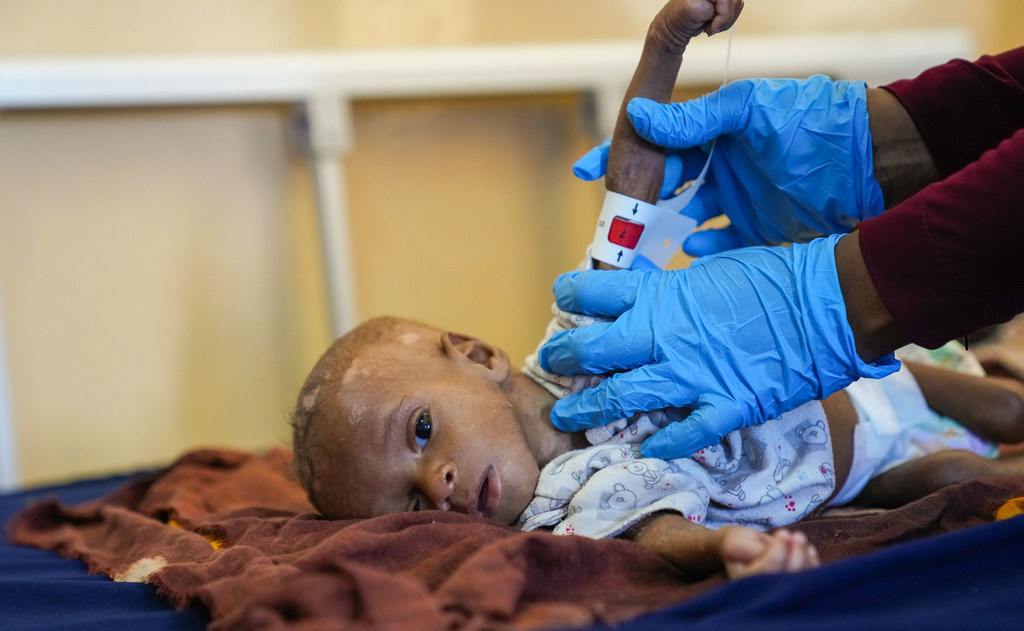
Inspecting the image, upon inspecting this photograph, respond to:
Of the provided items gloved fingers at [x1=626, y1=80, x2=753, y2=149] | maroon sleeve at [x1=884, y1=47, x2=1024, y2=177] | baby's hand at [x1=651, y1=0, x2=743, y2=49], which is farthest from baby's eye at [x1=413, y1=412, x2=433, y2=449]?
maroon sleeve at [x1=884, y1=47, x2=1024, y2=177]

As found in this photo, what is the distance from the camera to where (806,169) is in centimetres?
119

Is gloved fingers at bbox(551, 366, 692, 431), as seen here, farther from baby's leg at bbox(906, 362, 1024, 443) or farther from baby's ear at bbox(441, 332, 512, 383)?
baby's leg at bbox(906, 362, 1024, 443)

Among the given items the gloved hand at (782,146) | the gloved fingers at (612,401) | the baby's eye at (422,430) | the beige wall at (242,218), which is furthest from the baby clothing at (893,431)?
the beige wall at (242,218)

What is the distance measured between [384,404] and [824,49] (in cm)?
179

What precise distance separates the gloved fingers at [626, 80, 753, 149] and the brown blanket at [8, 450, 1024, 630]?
51 cm

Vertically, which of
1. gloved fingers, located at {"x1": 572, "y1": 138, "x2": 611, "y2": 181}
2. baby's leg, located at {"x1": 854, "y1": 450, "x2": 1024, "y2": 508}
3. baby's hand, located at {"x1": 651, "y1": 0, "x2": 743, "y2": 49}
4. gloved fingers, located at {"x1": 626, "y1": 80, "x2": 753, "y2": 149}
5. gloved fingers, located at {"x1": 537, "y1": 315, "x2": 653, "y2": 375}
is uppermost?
baby's hand, located at {"x1": 651, "y1": 0, "x2": 743, "y2": 49}

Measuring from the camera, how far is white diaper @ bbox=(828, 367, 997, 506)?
4.07 feet

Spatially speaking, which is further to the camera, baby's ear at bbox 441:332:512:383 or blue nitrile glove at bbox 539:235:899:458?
baby's ear at bbox 441:332:512:383

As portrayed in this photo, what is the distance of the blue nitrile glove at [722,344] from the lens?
98cm

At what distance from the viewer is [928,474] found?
3.97 ft

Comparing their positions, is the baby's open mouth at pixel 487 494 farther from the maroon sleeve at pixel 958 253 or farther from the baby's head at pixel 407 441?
the maroon sleeve at pixel 958 253

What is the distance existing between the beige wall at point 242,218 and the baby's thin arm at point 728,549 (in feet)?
4.62

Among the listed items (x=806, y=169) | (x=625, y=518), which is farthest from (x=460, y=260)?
(x=625, y=518)

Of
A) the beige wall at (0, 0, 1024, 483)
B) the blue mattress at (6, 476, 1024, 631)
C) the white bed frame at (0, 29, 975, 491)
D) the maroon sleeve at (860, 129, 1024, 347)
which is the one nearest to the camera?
the blue mattress at (6, 476, 1024, 631)
